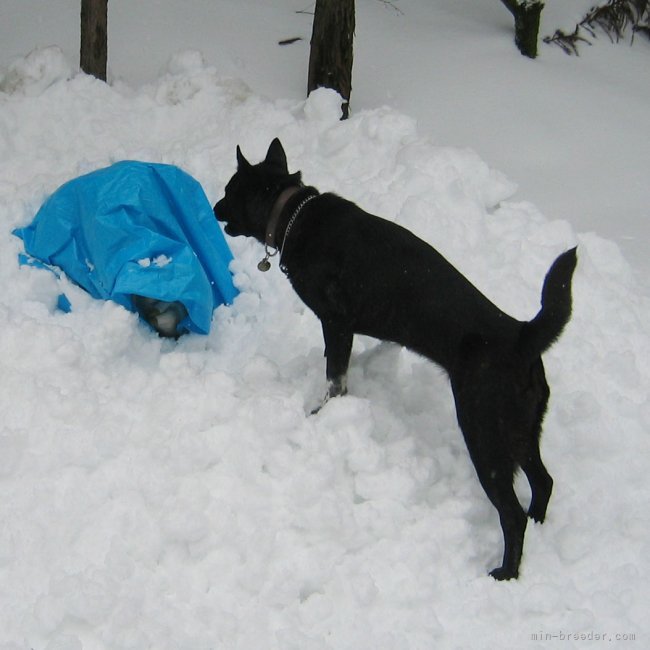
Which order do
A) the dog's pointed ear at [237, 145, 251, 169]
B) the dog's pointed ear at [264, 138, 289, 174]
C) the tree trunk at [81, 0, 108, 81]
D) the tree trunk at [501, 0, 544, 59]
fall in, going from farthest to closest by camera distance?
the tree trunk at [501, 0, 544, 59], the tree trunk at [81, 0, 108, 81], the dog's pointed ear at [264, 138, 289, 174], the dog's pointed ear at [237, 145, 251, 169]

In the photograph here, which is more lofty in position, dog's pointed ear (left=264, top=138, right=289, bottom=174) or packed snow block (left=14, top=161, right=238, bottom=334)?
dog's pointed ear (left=264, top=138, right=289, bottom=174)

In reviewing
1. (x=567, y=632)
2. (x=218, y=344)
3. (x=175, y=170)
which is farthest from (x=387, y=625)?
(x=175, y=170)

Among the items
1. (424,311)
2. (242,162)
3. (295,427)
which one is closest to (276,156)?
(242,162)

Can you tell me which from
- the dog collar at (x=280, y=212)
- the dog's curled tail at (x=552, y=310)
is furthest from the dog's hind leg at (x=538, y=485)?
the dog collar at (x=280, y=212)

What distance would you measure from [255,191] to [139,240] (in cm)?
74

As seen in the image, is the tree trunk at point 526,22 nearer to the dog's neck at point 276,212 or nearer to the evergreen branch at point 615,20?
the evergreen branch at point 615,20

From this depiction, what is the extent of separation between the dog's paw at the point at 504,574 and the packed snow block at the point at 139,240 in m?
2.03

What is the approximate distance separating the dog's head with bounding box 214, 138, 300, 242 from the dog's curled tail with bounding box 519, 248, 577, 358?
1432 mm

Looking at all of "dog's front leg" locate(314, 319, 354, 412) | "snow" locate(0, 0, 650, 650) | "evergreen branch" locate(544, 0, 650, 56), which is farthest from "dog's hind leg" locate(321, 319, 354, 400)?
"evergreen branch" locate(544, 0, 650, 56)

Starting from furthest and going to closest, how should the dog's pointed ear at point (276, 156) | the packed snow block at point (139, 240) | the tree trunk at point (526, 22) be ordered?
the tree trunk at point (526, 22), the packed snow block at point (139, 240), the dog's pointed ear at point (276, 156)

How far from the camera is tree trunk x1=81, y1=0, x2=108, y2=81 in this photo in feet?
21.9

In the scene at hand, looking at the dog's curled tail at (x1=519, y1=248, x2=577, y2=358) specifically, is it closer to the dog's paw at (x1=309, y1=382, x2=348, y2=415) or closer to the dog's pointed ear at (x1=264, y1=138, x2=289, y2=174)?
the dog's paw at (x1=309, y1=382, x2=348, y2=415)

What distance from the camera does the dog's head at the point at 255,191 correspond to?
163 inches

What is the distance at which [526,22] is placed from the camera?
8047 millimetres
